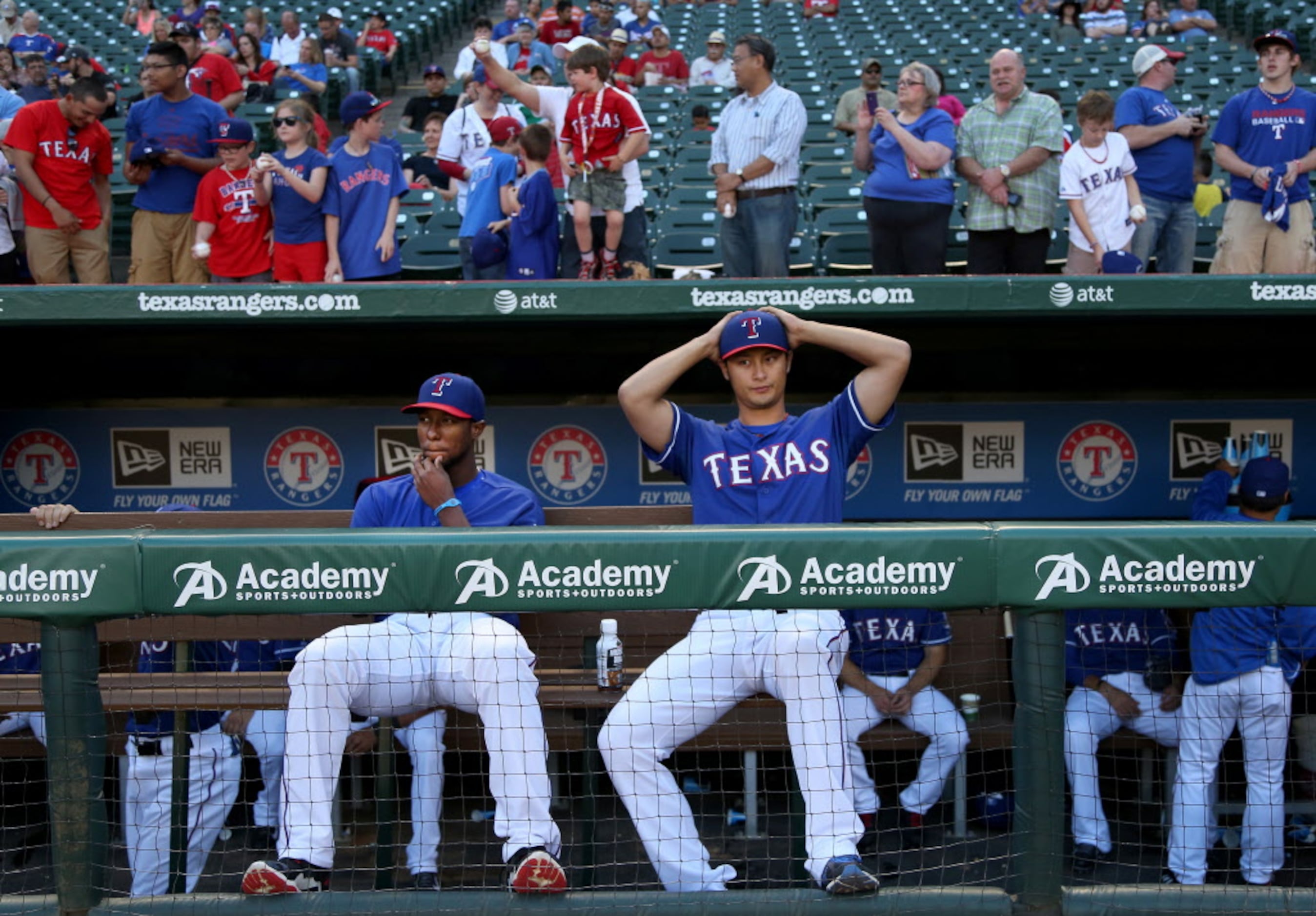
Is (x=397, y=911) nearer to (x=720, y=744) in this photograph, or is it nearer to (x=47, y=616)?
(x=47, y=616)

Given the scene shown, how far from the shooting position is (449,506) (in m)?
4.14

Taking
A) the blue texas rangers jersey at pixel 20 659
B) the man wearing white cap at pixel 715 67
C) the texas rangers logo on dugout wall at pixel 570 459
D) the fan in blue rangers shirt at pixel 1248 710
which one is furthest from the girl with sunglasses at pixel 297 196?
the man wearing white cap at pixel 715 67

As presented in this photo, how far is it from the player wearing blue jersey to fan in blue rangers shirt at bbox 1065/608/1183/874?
7.63 feet

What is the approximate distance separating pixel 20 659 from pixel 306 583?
234 centimetres

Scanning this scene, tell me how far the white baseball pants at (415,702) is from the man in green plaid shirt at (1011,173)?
415cm

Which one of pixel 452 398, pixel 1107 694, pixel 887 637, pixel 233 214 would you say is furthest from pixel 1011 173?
pixel 233 214

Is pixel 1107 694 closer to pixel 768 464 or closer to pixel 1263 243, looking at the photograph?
pixel 768 464

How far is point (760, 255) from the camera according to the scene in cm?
695

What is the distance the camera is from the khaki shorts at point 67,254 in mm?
7367

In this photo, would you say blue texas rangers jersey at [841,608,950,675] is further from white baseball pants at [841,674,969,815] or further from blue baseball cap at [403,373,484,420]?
blue baseball cap at [403,373,484,420]

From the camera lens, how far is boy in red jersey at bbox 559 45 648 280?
23.0ft

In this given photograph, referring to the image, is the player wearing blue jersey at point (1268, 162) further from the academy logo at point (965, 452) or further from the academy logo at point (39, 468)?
the academy logo at point (39, 468)

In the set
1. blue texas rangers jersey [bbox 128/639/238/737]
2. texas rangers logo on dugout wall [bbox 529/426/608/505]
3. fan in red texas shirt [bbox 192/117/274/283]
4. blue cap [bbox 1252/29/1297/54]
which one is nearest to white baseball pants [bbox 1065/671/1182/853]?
texas rangers logo on dugout wall [bbox 529/426/608/505]

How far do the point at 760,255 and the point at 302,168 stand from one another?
Result: 2.20 m
